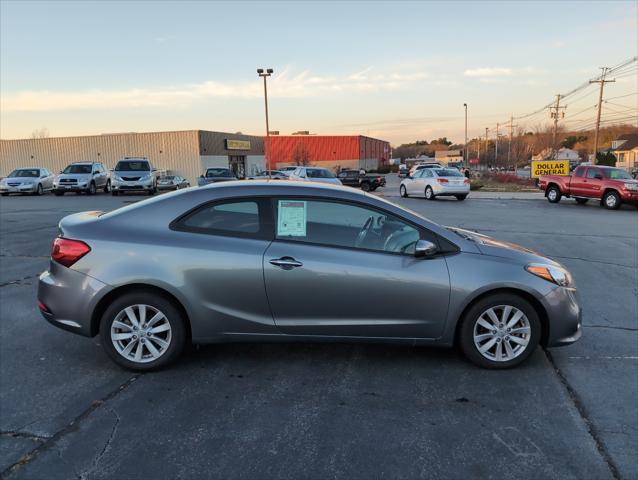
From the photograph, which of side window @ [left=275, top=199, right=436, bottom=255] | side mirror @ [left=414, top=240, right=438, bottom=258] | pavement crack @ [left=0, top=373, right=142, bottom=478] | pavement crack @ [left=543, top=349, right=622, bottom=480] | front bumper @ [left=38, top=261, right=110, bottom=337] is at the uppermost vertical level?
side window @ [left=275, top=199, right=436, bottom=255]

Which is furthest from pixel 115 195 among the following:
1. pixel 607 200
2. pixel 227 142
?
pixel 227 142

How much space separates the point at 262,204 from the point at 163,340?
1.37 meters

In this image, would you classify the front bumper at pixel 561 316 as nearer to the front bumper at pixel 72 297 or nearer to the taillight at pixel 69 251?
the front bumper at pixel 72 297

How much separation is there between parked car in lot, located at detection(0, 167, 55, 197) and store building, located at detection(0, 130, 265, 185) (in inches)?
798

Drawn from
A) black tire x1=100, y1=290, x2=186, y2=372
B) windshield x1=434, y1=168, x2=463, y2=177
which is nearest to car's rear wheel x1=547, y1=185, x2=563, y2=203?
windshield x1=434, y1=168, x2=463, y2=177

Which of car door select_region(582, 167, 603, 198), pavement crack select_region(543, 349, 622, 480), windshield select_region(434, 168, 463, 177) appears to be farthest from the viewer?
windshield select_region(434, 168, 463, 177)

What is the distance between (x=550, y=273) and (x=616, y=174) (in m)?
18.8

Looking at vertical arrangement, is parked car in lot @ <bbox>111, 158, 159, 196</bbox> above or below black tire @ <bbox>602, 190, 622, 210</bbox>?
above

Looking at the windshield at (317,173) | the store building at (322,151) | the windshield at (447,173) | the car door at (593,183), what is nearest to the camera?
the car door at (593,183)

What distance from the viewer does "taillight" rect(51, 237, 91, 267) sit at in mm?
3959

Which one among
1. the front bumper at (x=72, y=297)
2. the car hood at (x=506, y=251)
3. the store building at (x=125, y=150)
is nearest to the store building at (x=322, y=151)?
the store building at (x=125, y=150)

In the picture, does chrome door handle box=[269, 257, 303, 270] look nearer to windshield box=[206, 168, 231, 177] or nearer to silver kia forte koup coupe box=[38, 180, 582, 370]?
silver kia forte koup coupe box=[38, 180, 582, 370]

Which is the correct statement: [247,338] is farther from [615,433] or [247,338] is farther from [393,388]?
[615,433]

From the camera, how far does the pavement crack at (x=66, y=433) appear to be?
280 cm
